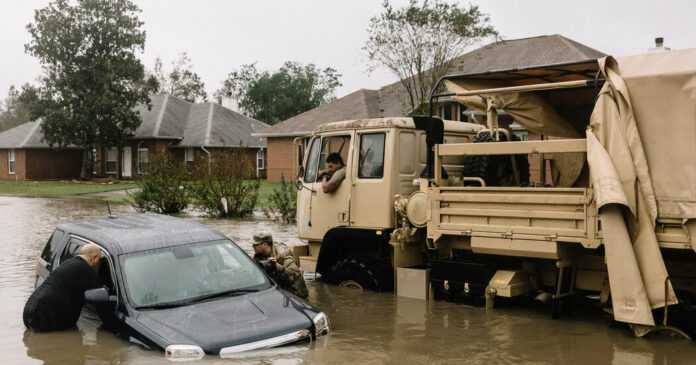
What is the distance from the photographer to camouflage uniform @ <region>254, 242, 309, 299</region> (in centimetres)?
897

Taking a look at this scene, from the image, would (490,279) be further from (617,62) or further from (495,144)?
(617,62)

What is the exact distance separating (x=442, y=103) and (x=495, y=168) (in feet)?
62.0

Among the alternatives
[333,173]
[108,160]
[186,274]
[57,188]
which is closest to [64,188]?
[57,188]

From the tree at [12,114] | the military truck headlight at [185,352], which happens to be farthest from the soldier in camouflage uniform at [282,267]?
the tree at [12,114]

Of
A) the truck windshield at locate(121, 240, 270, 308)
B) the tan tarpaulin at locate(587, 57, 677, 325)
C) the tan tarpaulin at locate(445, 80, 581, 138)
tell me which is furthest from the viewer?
the tan tarpaulin at locate(445, 80, 581, 138)

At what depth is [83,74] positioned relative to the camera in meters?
46.8

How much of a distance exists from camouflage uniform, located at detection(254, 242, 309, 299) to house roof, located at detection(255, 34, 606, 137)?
22381mm

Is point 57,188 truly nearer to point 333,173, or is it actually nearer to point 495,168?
point 333,173

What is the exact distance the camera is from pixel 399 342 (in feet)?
24.8

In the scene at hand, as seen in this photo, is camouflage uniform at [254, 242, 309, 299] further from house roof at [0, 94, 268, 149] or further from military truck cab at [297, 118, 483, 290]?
house roof at [0, 94, 268, 149]

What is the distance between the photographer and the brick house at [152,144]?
47.2m

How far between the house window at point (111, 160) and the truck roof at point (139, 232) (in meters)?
43.1

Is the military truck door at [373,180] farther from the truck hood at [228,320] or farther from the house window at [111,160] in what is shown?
the house window at [111,160]

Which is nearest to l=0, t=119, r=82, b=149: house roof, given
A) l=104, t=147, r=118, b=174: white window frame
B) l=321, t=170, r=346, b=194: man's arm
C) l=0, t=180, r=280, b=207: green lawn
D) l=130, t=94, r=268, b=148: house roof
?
l=104, t=147, r=118, b=174: white window frame
